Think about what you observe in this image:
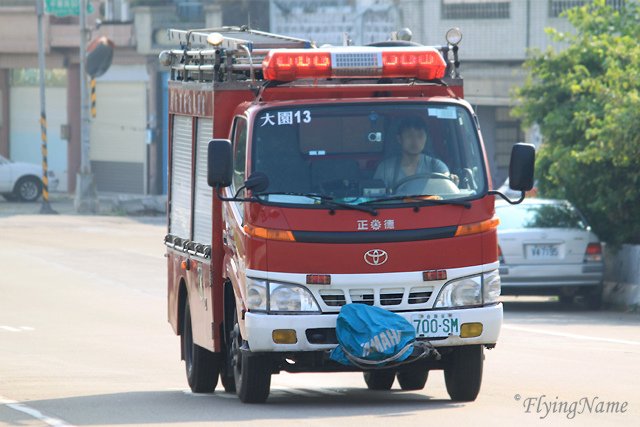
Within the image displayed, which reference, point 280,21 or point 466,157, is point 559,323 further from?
point 280,21

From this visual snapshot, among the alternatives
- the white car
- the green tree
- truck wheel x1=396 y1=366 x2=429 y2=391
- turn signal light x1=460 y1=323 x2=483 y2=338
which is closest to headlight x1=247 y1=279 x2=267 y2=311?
turn signal light x1=460 y1=323 x2=483 y2=338

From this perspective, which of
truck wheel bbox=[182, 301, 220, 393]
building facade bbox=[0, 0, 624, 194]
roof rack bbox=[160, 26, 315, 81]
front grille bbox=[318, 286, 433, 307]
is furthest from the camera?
building facade bbox=[0, 0, 624, 194]

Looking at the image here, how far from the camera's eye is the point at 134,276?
25.0 m

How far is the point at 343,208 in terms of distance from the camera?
9930 millimetres

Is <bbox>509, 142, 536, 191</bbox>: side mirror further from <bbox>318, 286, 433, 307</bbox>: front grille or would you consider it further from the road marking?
the road marking

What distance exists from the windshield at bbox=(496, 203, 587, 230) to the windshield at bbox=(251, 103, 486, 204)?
31.5ft

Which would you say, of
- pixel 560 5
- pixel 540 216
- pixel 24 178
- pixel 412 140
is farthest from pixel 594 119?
pixel 24 178

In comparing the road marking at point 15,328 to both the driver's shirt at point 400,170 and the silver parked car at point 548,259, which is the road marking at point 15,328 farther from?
the driver's shirt at point 400,170

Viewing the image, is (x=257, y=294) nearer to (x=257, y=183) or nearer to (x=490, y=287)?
(x=257, y=183)

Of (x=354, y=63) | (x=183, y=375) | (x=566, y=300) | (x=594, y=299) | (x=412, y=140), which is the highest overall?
(x=354, y=63)

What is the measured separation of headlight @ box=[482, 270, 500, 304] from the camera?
1017 centimetres

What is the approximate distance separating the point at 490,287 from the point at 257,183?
1726 millimetres

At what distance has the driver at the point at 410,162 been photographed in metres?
10.2

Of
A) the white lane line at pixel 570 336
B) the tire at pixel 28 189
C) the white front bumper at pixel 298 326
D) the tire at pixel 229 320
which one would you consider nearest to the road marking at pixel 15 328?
the white lane line at pixel 570 336
